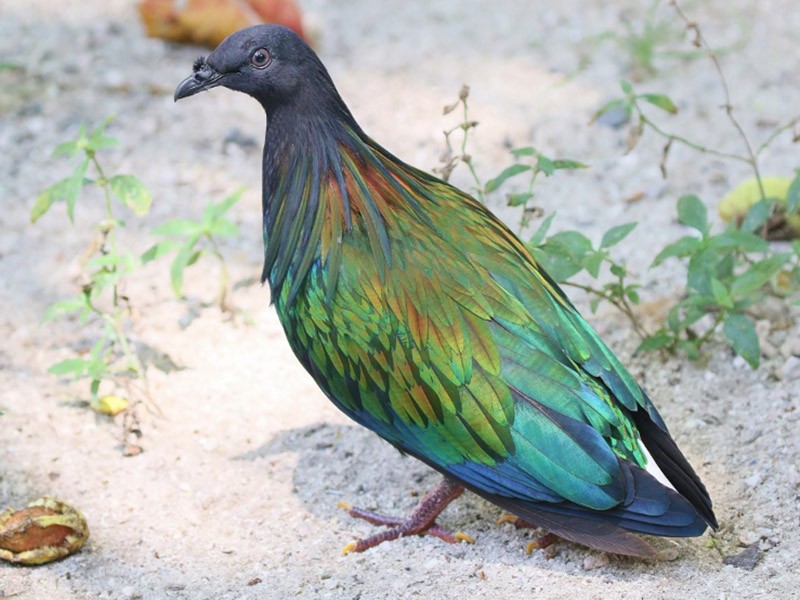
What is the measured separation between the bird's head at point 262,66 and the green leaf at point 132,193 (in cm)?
76

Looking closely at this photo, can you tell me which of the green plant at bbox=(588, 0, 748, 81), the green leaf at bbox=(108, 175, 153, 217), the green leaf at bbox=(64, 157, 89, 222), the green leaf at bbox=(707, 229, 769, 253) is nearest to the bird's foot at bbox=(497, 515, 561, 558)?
the green leaf at bbox=(707, 229, 769, 253)

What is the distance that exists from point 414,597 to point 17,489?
154cm

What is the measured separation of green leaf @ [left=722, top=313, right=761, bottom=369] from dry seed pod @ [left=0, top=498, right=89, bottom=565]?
2.40 metres

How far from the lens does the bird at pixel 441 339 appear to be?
3.49 metres

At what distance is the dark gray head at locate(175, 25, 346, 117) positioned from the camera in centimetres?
378

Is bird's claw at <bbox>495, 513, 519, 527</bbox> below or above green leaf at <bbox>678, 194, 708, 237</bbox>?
below

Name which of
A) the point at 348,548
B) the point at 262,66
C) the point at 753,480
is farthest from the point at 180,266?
the point at 753,480

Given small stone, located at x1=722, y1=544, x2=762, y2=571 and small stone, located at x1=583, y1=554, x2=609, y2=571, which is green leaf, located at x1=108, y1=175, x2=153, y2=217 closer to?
small stone, located at x1=583, y1=554, x2=609, y2=571

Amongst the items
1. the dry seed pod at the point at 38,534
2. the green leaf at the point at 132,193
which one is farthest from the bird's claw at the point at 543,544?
the green leaf at the point at 132,193

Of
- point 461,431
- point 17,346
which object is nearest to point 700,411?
point 461,431

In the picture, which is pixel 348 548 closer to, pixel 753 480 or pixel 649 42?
pixel 753 480

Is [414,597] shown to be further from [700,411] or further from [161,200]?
[161,200]

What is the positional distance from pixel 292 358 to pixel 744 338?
185 cm

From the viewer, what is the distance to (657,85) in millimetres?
6785
